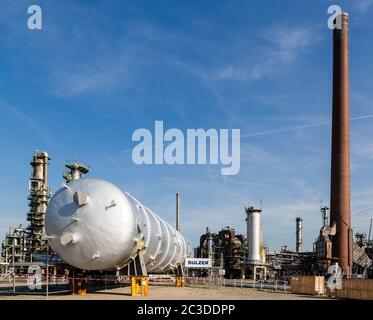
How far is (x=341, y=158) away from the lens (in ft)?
159

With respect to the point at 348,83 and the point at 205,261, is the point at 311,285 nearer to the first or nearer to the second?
the point at 205,261

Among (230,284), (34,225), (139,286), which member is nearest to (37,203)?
(34,225)

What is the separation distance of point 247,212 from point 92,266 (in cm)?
5357

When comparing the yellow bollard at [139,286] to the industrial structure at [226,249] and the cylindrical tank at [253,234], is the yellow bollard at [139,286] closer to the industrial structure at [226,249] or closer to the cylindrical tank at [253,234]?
the cylindrical tank at [253,234]

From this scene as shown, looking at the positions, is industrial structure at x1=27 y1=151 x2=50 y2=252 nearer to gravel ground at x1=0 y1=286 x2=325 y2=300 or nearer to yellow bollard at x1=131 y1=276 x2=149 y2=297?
gravel ground at x1=0 y1=286 x2=325 y2=300

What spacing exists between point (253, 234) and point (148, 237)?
48.1 m

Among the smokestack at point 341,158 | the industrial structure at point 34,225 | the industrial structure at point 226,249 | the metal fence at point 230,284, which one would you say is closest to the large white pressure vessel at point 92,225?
the metal fence at point 230,284

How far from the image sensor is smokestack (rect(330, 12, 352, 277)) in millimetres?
48156

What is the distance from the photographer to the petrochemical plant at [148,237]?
23.5 metres

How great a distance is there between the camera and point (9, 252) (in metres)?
71.1

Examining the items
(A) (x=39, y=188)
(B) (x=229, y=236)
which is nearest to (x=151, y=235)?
(A) (x=39, y=188)

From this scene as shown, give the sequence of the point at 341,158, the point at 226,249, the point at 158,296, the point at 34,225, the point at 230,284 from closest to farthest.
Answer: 1. the point at 158,296
2. the point at 341,158
3. the point at 230,284
4. the point at 34,225
5. the point at 226,249

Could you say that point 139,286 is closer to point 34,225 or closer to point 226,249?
point 34,225

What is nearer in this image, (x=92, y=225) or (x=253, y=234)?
(x=92, y=225)
